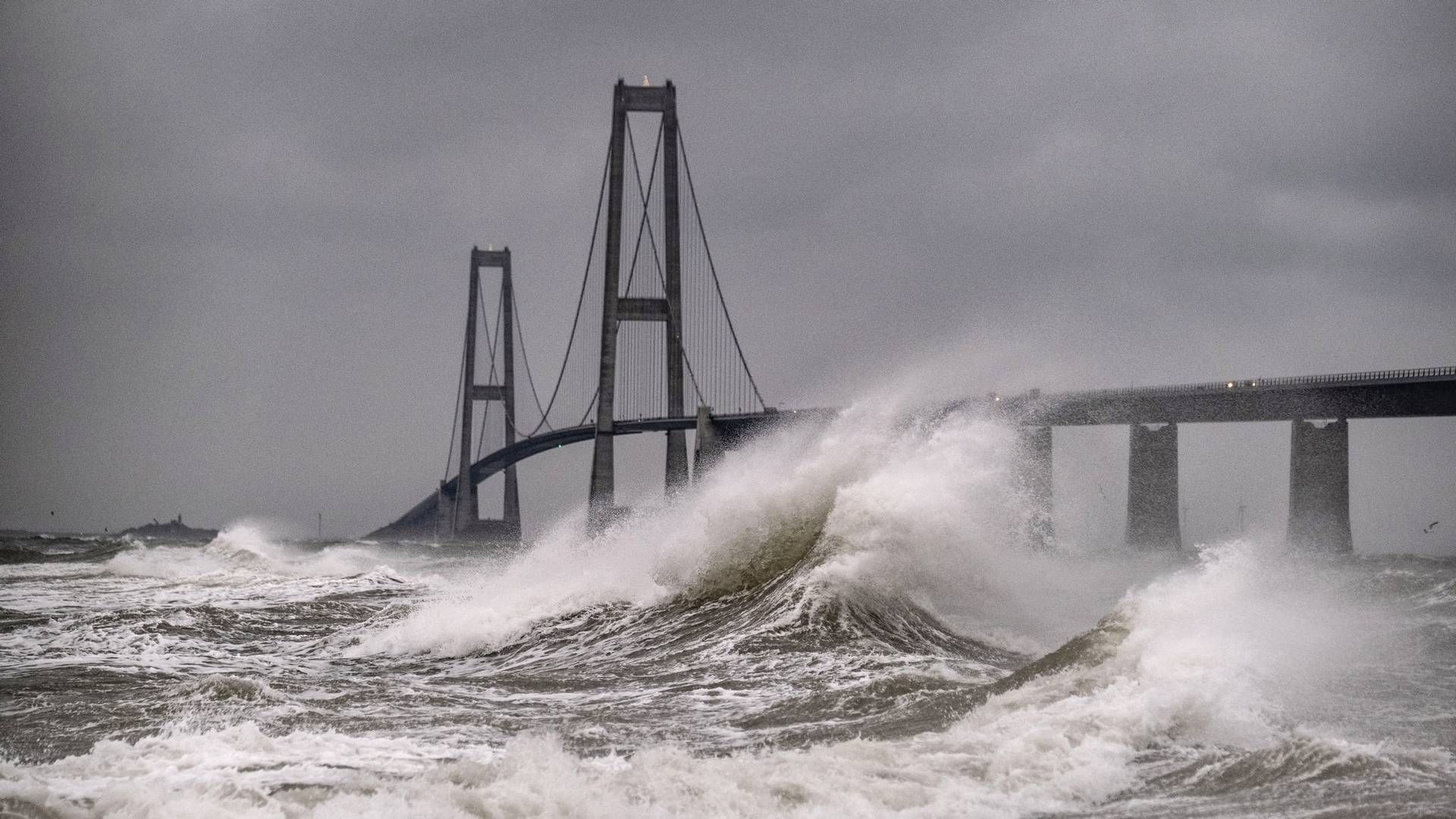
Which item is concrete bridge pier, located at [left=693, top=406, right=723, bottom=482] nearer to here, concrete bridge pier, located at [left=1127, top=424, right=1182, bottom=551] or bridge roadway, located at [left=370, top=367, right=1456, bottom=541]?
bridge roadway, located at [left=370, top=367, right=1456, bottom=541]

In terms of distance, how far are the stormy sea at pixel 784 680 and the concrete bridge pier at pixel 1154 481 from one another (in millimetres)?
22734

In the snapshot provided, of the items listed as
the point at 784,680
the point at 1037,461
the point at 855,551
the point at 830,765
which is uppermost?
the point at 1037,461

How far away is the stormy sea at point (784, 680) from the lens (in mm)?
6207

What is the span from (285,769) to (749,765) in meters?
2.45

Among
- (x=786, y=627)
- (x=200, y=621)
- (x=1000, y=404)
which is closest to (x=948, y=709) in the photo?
(x=786, y=627)

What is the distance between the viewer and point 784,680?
399 inches

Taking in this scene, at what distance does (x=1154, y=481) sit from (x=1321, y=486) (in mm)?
5824

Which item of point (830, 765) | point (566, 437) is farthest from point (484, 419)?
point (830, 765)

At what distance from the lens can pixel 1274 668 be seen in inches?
378

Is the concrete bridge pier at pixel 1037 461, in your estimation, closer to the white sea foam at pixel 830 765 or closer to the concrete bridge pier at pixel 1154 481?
the concrete bridge pier at pixel 1154 481

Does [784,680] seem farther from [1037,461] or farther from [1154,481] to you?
[1154,481]

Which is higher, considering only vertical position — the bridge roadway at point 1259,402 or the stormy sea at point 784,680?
the bridge roadway at point 1259,402

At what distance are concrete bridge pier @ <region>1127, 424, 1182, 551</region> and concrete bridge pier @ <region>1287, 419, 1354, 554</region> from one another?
4764mm

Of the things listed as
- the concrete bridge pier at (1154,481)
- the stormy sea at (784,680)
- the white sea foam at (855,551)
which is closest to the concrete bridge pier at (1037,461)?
the concrete bridge pier at (1154,481)
